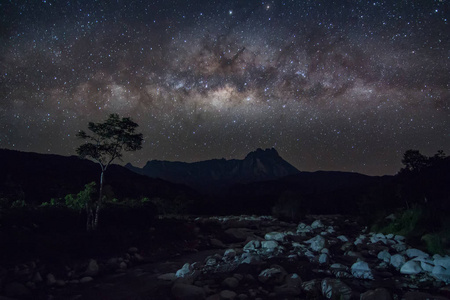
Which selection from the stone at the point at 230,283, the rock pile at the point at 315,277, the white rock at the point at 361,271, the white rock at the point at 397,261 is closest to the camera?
the rock pile at the point at 315,277

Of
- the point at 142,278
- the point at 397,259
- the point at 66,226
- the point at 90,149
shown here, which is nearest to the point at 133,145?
the point at 90,149

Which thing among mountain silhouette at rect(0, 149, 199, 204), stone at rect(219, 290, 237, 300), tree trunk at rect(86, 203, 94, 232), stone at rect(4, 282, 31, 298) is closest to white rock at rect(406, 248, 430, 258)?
stone at rect(219, 290, 237, 300)

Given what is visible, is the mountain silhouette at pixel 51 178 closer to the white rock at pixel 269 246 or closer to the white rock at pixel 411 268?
the white rock at pixel 269 246

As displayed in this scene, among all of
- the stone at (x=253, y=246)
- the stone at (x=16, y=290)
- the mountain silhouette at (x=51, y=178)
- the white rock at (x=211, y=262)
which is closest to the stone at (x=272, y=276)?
the white rock at (x=211, y=262)

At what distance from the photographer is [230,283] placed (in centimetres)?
1085

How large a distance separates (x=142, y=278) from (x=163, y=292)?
2928 mm

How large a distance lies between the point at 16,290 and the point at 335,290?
489 inches

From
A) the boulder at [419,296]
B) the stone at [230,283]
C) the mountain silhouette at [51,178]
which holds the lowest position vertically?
the stone at [230,283]

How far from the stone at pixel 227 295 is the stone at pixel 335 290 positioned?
341cm

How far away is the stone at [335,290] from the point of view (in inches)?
365

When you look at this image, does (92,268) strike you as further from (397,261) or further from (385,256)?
(385,256)

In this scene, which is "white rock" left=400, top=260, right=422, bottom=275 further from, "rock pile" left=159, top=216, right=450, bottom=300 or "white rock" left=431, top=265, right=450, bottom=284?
"white rock" left=431, top=265, right=450, bottom=284

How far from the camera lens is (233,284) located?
10836 millimetres

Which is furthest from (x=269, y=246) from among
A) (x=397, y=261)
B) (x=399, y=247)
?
(x=399, y=247)
